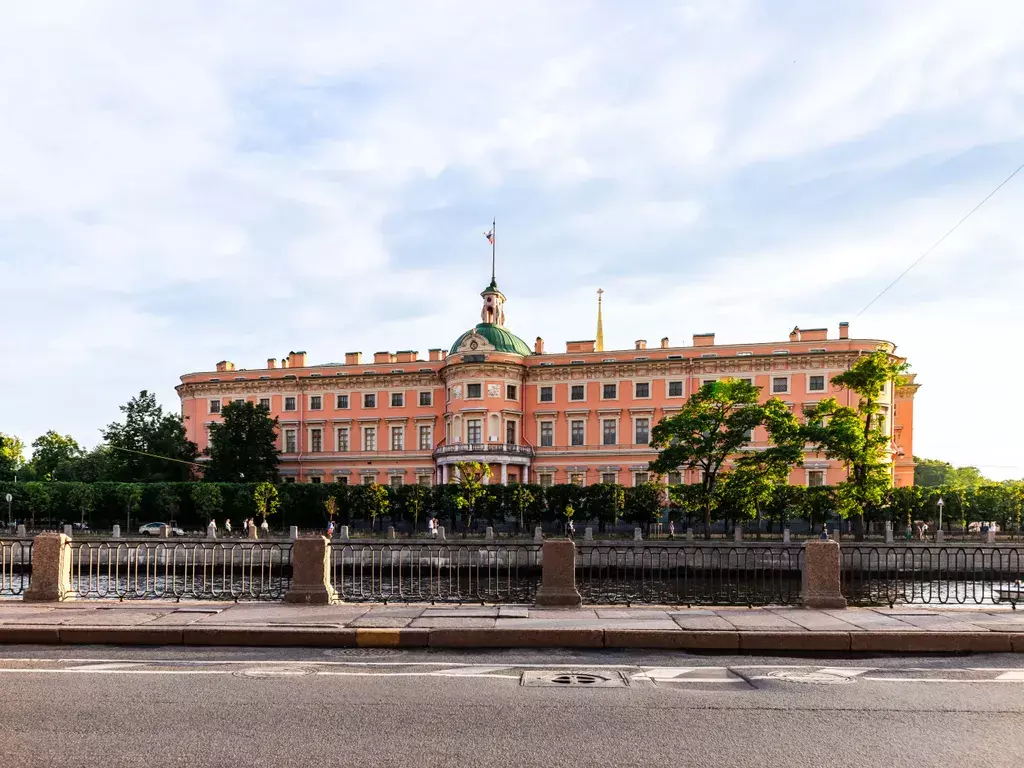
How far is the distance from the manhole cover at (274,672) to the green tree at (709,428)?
41.4m

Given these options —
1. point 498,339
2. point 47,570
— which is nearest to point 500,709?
point 47,570

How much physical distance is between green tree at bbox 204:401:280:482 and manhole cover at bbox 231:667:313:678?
62924 millimetres

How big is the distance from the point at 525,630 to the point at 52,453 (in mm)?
101800

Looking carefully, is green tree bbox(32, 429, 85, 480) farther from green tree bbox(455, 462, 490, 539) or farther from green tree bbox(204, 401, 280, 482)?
green tree bbox(455, 462, 490, 539)

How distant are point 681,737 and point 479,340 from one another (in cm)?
6484

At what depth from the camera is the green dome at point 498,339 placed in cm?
7312

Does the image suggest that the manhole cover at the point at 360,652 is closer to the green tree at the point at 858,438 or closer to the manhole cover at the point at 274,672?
the manhole cover at the point at 274,672

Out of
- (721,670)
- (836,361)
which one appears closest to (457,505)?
(836,361)

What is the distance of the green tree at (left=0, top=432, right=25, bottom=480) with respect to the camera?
72125 mm

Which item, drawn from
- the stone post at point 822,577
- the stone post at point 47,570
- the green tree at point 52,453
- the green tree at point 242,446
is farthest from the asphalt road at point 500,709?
the green tree at point 52,453

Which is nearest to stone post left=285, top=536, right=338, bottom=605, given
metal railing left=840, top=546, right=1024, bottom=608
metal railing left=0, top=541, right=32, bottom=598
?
metal railing left=0, top=541, right=32, bottom=598

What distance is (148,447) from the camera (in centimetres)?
7356

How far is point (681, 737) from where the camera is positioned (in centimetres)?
635

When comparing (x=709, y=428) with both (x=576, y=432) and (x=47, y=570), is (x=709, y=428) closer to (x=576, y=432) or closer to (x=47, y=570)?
(x=576, y=432)
